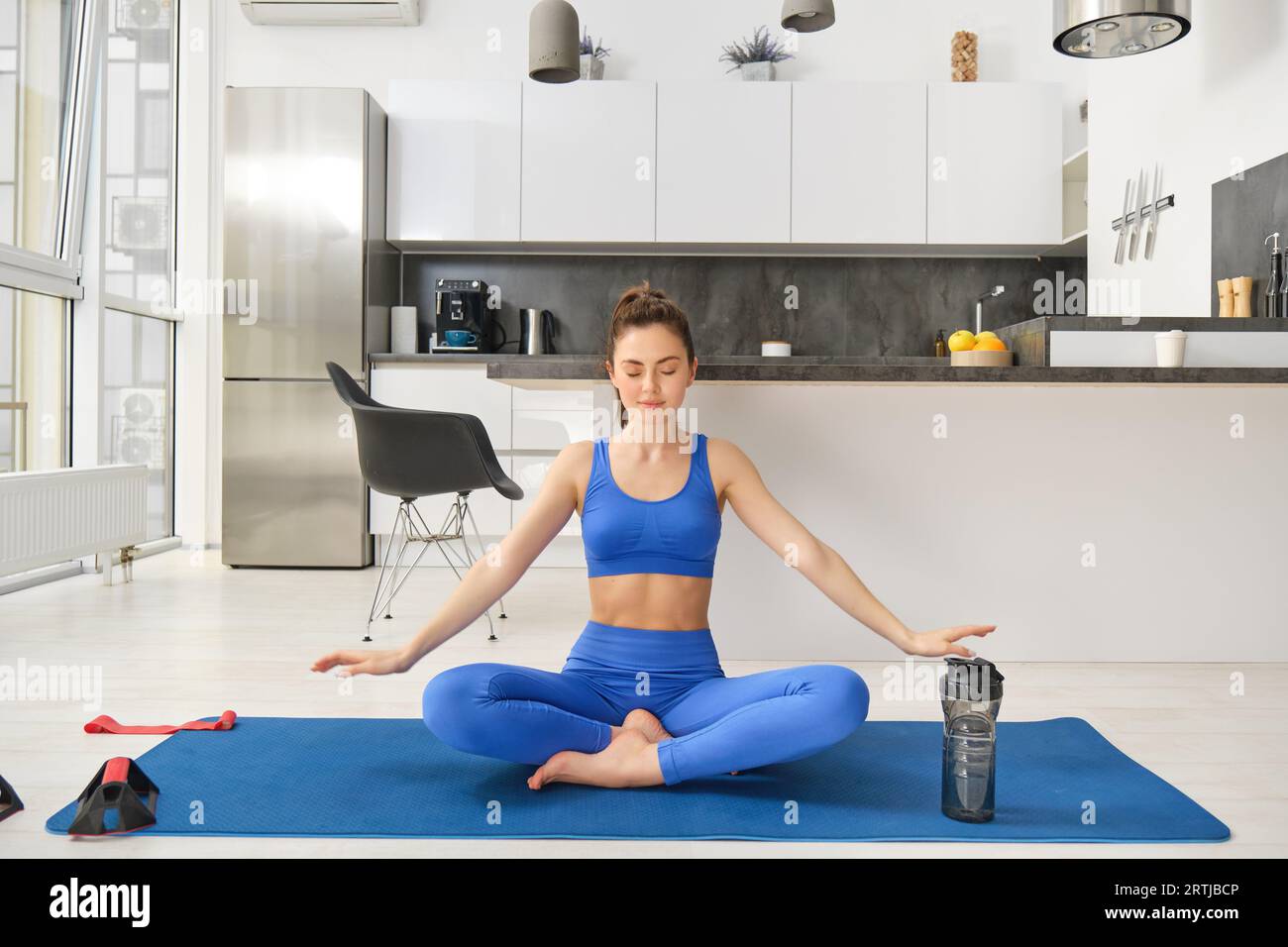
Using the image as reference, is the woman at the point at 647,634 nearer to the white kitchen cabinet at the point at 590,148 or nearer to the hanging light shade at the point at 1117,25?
the hanging light shade at the point at 1117,25

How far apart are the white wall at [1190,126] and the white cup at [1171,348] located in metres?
1.04

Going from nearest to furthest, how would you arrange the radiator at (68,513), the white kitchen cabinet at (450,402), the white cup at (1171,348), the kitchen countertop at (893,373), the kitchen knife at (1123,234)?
the kitchen countertop at (893,373), the white cup at (1171,348), the radiator at (68,513), the kitchen knife at (1123,234), the white kitchen cabinet at (450,402)

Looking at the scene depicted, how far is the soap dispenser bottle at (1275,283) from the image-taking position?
3.19 m

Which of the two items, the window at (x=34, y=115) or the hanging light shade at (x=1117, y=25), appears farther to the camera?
the window at (x=34, y=115)

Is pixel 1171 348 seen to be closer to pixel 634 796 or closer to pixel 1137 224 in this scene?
pixel 1137 224

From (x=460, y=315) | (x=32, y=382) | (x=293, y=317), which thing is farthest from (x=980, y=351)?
(x=32, y=382)

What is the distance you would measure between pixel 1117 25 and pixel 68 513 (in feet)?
13.3

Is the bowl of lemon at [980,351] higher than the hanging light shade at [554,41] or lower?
lower

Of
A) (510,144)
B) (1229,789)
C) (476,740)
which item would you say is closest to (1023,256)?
(510,144)

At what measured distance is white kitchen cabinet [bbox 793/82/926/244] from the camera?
5059 millimetres

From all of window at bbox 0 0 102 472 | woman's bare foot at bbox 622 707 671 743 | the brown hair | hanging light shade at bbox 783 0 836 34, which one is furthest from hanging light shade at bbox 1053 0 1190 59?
window at bbox 0 0 102 472

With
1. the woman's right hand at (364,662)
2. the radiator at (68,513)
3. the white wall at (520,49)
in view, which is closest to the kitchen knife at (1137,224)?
the white wall at (520,49)
